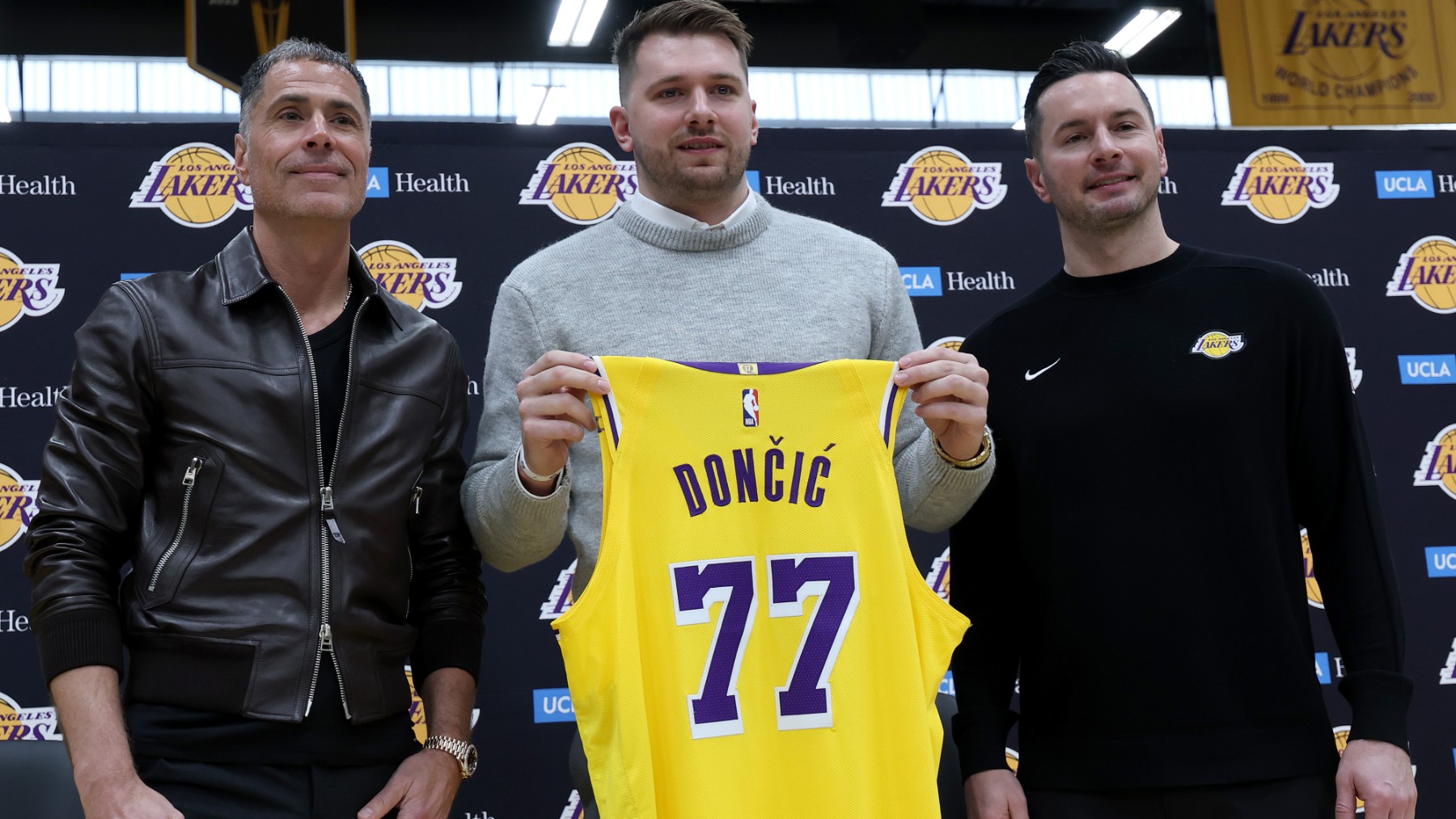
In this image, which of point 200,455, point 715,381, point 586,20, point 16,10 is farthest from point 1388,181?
point 16,10

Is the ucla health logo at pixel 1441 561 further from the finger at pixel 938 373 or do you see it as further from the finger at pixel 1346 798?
the finger at pixel 938 373

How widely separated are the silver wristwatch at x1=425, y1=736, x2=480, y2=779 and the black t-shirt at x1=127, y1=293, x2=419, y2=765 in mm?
55

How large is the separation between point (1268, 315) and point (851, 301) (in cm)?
76

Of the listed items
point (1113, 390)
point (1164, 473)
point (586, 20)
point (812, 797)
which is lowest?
point (812, 797)

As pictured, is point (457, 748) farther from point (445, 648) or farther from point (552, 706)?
point (552, 706)

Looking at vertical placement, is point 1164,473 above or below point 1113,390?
below

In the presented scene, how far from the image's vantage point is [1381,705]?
1836 millimetres

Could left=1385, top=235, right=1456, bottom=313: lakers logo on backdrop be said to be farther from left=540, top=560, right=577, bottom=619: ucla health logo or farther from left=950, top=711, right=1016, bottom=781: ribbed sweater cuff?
left=540, top=560, right=577, bottom=619: ucla health logo

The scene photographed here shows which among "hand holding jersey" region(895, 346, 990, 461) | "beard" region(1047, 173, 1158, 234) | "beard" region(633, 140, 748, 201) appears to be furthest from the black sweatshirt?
"beard" region(633, 140, 748, 201)

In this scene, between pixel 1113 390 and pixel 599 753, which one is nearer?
pixel 599 753

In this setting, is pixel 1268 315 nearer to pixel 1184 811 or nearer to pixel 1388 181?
pixel 1184 811

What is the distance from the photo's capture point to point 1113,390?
79.7 inches

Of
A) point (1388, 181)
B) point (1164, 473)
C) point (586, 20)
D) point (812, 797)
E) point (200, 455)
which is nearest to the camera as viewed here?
point (812, 797)

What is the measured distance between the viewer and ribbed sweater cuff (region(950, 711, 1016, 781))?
198cm
